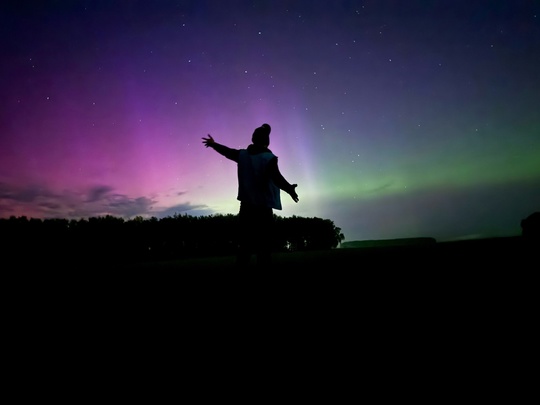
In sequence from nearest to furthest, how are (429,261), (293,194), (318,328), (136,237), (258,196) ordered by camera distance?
(318,328) < (258,196) < (293,194) < (429,261) < (136,237)

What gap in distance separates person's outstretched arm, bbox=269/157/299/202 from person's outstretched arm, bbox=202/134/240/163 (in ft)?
1.99

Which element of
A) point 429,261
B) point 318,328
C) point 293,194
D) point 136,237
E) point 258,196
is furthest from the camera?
point 136,237

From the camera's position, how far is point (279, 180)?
4.50 meters

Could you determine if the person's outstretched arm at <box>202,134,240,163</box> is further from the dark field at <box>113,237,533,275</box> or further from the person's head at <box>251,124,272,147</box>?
the dark field at <box>113,237,533,275</box>

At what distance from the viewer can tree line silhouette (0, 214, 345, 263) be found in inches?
650

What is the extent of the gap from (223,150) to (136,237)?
19.1 m

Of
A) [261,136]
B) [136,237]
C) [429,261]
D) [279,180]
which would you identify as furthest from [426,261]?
[136,237]

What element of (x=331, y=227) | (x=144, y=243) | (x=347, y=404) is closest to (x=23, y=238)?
(x=144, y=243)

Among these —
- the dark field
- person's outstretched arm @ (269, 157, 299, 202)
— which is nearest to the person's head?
person's outstretched arm @ (269, 157, 299, 202)

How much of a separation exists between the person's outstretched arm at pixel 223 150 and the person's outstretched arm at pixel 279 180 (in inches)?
23.9

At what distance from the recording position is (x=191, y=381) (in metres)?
1.35

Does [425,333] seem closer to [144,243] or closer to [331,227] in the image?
[144,243]

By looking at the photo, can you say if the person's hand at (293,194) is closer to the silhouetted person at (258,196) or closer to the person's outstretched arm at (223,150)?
the silhouetted person at (258,196)

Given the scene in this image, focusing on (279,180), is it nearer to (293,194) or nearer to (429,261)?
(293,194)
